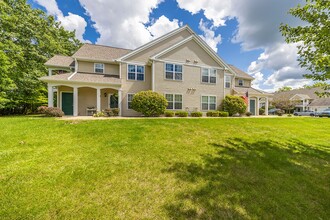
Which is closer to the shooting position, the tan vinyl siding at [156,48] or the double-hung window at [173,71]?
the double-hung window at [173,71]

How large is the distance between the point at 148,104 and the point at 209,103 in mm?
7619

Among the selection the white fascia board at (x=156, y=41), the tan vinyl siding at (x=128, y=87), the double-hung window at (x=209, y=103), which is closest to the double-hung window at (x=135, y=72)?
the tan vinyl siding at (x=128, y=87)

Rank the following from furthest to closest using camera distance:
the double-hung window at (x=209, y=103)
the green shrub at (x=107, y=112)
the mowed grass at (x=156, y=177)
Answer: the double-hung window at (x=209, y=103), the green shrub at (x=107, y=112), the mowed grass at (x=156, y=177)

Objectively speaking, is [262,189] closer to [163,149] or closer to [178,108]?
[163,149]

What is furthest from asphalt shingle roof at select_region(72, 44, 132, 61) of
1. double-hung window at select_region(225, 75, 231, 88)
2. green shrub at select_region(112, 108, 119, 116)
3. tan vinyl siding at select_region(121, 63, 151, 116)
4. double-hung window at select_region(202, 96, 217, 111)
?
double-hung window at select_region(225, 75, 231, 88)

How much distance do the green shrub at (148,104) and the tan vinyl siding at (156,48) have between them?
4516mm

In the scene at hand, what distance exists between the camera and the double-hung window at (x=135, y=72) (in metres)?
16.7

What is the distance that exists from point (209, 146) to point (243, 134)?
131 inches

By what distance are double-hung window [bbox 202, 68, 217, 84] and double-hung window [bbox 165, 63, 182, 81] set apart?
9.63 ft

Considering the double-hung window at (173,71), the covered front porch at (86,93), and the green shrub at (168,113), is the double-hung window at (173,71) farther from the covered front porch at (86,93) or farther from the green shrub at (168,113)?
the covered front porch at (86,93)

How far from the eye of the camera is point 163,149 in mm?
6148

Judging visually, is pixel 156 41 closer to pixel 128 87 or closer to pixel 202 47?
pixel 202 47

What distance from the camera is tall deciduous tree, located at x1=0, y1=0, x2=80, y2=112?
60.3 ft

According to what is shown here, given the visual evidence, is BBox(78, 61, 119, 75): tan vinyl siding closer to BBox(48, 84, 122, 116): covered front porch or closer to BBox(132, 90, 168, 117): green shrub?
BBox(48, 84, 122, 116): covered front porch
